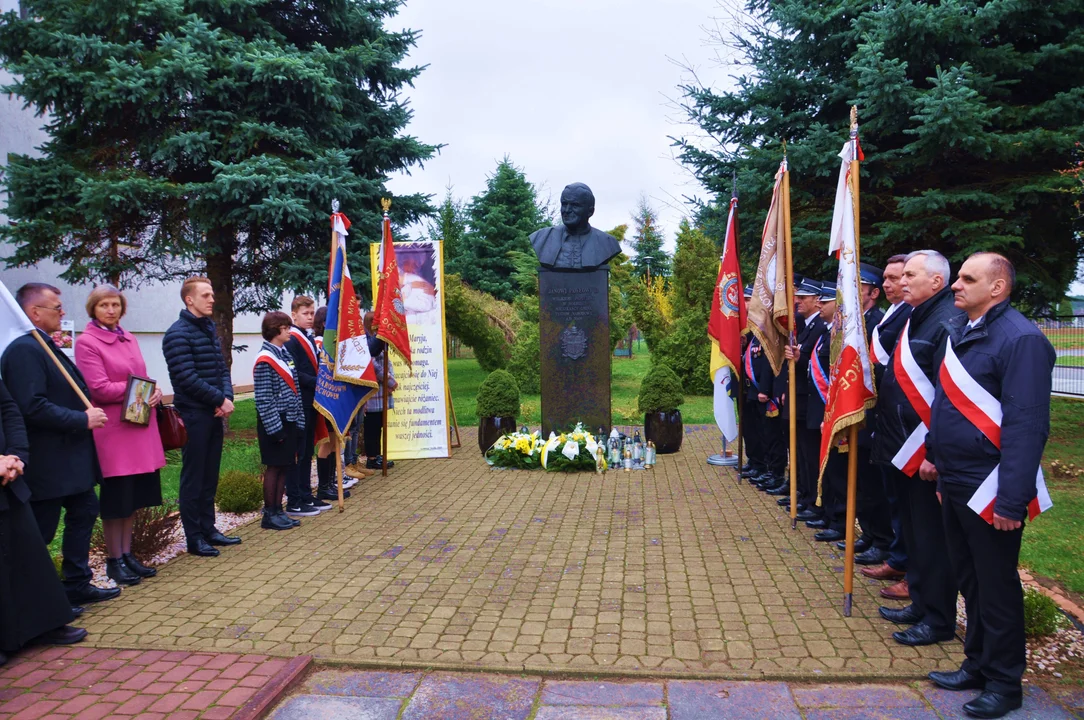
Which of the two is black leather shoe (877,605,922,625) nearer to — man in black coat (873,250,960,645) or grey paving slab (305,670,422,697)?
man in black coat (873,250,960,645)

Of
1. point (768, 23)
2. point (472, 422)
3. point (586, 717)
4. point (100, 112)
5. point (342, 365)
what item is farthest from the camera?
point (472, 422)

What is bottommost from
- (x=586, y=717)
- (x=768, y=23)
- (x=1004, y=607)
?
(x=586, y=717)

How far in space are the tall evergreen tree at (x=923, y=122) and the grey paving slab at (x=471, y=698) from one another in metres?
8.50

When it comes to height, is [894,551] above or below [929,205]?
below

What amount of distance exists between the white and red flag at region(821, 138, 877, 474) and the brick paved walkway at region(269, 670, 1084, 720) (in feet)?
4.91

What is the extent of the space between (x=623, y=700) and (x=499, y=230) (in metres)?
29.2

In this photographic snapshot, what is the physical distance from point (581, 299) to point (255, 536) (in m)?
4.92

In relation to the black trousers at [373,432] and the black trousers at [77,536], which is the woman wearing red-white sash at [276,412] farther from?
the black trousers at [373,432]

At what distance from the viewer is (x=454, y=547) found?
588 cm

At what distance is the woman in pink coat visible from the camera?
4.92 meters

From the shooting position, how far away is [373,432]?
939 cm

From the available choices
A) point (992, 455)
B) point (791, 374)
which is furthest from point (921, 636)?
point (791, 374)

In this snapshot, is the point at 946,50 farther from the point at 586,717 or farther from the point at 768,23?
the point at 586,717

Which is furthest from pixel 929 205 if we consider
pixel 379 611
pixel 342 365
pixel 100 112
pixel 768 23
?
pixel 100 112
